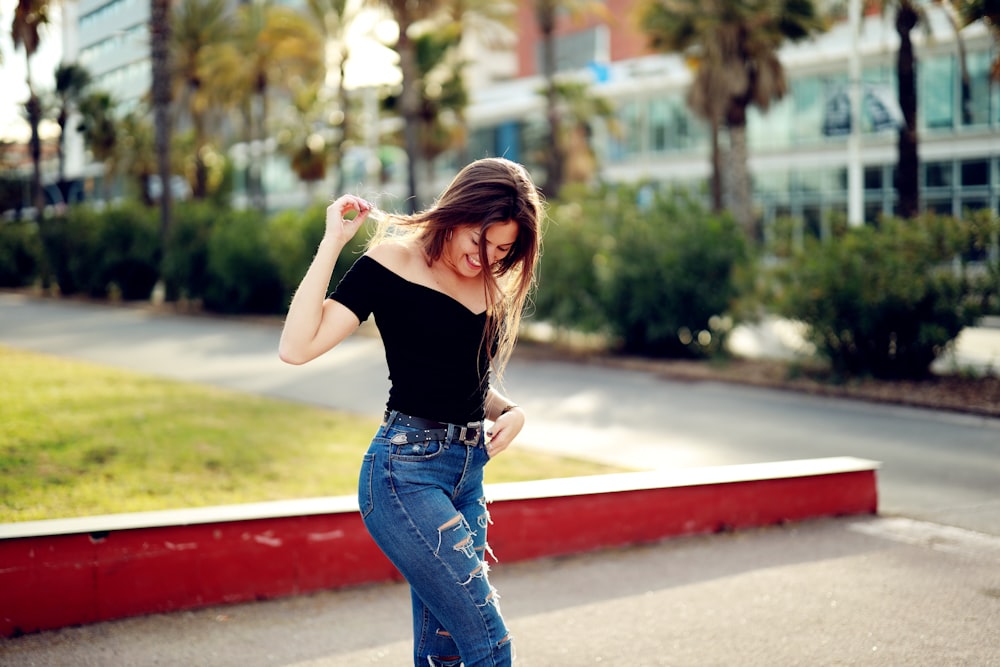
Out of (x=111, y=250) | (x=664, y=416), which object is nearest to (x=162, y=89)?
(x=111, y=250)

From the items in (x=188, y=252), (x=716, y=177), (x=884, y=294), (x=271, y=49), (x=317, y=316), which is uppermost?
(x=271, y=49)

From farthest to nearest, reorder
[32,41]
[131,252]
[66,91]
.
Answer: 1. [66,91]
2. [32,41]
3. [131,252]

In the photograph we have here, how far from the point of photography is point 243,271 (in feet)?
78.5

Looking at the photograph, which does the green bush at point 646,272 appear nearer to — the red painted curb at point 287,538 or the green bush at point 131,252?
the red painted curb at point 287,538

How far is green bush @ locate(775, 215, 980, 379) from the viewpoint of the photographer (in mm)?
12422

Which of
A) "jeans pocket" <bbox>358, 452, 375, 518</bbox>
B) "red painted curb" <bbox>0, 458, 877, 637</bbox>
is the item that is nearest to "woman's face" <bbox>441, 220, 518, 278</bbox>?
"jeans pocket" <bbox>358, 452, 375, 518</bbox>

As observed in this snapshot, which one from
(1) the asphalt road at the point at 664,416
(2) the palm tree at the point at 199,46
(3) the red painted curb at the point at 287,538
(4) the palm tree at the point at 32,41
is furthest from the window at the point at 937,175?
(3) the red painted curb at the point at 287,538

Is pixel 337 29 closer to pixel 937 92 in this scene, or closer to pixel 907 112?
pixel 937 92

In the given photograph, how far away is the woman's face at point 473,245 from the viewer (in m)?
2.65

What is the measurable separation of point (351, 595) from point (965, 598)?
282 centimetres

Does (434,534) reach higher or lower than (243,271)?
lower

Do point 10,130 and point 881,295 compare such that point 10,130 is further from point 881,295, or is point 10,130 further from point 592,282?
point 881,295

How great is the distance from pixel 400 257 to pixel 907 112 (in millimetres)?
18785

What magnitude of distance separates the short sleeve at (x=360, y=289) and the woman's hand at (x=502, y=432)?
1.61 ft
